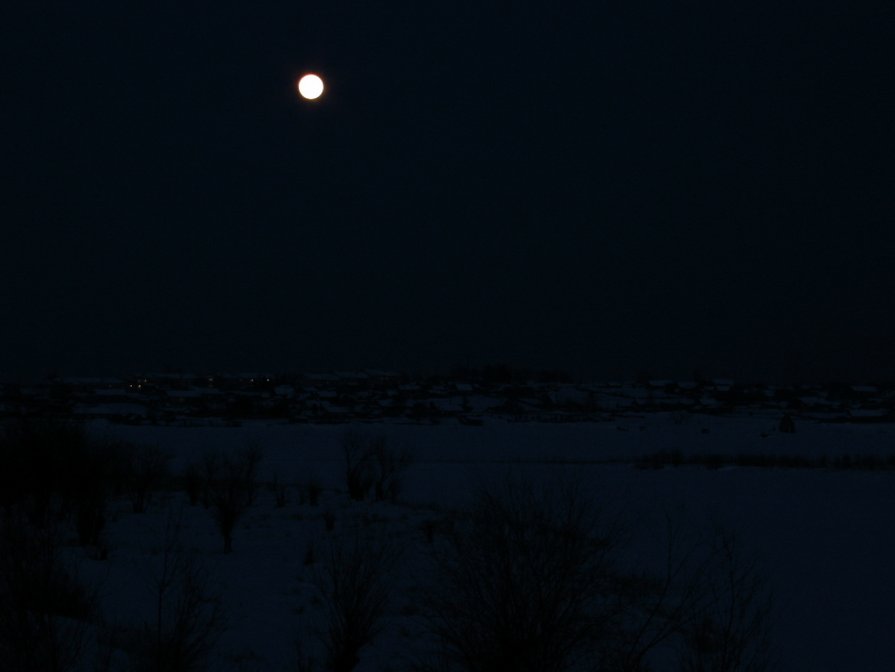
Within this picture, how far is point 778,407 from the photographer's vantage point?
12031cm

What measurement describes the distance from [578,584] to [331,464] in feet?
147

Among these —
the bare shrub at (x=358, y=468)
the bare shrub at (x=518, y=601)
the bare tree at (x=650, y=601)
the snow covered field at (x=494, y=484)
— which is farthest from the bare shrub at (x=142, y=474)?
the bare shrub at (x=518, y=601)

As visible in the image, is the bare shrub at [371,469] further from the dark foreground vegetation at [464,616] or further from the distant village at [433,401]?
the distant village at [433,401]

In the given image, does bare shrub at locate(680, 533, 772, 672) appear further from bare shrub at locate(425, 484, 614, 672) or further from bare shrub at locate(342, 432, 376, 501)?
bare shrub at locate(342, 432, 376, 501)

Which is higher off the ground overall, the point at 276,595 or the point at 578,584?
the point at 578,584

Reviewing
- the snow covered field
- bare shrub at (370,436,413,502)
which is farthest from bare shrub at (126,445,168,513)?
bare shrub at (370,436,413,502)

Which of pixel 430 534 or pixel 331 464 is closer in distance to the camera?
pixel 430 534

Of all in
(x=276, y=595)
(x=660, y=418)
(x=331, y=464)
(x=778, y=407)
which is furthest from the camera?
(x=778, y=407)

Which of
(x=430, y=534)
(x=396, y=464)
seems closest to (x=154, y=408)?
(x=396, y=464)

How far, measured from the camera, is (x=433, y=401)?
125250 mm

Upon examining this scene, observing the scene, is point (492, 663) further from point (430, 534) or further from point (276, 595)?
point (430, 534)

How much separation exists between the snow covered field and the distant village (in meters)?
28.5

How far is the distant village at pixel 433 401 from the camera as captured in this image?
93.9m

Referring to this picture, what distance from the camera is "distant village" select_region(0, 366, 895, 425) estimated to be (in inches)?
3698
